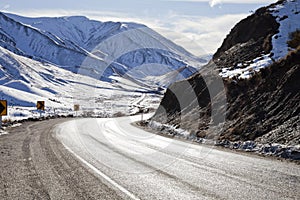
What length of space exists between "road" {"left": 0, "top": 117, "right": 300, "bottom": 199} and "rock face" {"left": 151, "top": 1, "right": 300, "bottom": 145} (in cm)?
368

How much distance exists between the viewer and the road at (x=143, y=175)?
703 cm

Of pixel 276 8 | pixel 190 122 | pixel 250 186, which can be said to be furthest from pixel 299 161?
pixel 276 8

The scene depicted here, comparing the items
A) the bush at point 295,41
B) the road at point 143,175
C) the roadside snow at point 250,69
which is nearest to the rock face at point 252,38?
the roadside snow at point 250,69

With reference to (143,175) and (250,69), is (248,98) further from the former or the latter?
(143,175)

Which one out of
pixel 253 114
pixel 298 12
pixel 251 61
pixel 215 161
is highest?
pixel 298 12

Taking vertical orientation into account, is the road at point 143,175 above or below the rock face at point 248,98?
below

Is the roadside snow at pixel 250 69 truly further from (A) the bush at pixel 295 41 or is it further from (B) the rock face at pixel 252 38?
(A) the bush at pixel 295 41

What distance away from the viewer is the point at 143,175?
347 inches

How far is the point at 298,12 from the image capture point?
2752cm

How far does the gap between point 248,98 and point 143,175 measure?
39.2ft

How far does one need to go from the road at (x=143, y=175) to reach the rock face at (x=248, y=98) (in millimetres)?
3680

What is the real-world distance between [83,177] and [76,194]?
158cm

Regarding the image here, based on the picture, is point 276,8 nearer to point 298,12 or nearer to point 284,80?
point 298,12

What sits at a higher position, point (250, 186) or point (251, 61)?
point (251, 61)
